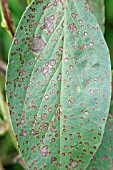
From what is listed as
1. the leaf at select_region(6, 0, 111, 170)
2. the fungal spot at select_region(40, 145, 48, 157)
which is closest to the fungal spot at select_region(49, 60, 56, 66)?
the leaf at select_region(6, 0, 111, 170)

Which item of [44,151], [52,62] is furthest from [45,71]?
[44,151]

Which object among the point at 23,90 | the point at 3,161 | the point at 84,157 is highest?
the point at 23,90

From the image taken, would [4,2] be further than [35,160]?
Yes

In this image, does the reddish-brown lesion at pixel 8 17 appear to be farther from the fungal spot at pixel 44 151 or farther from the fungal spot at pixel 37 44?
the fungal spot at pixel 44 151

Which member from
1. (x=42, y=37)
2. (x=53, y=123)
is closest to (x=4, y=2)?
(x=42, y=37)

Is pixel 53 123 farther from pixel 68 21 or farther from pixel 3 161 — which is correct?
pixel 3 161

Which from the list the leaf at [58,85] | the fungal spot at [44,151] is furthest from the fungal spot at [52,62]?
the fungal spot at [44,151]

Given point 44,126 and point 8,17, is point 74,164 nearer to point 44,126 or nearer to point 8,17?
point 44,126
